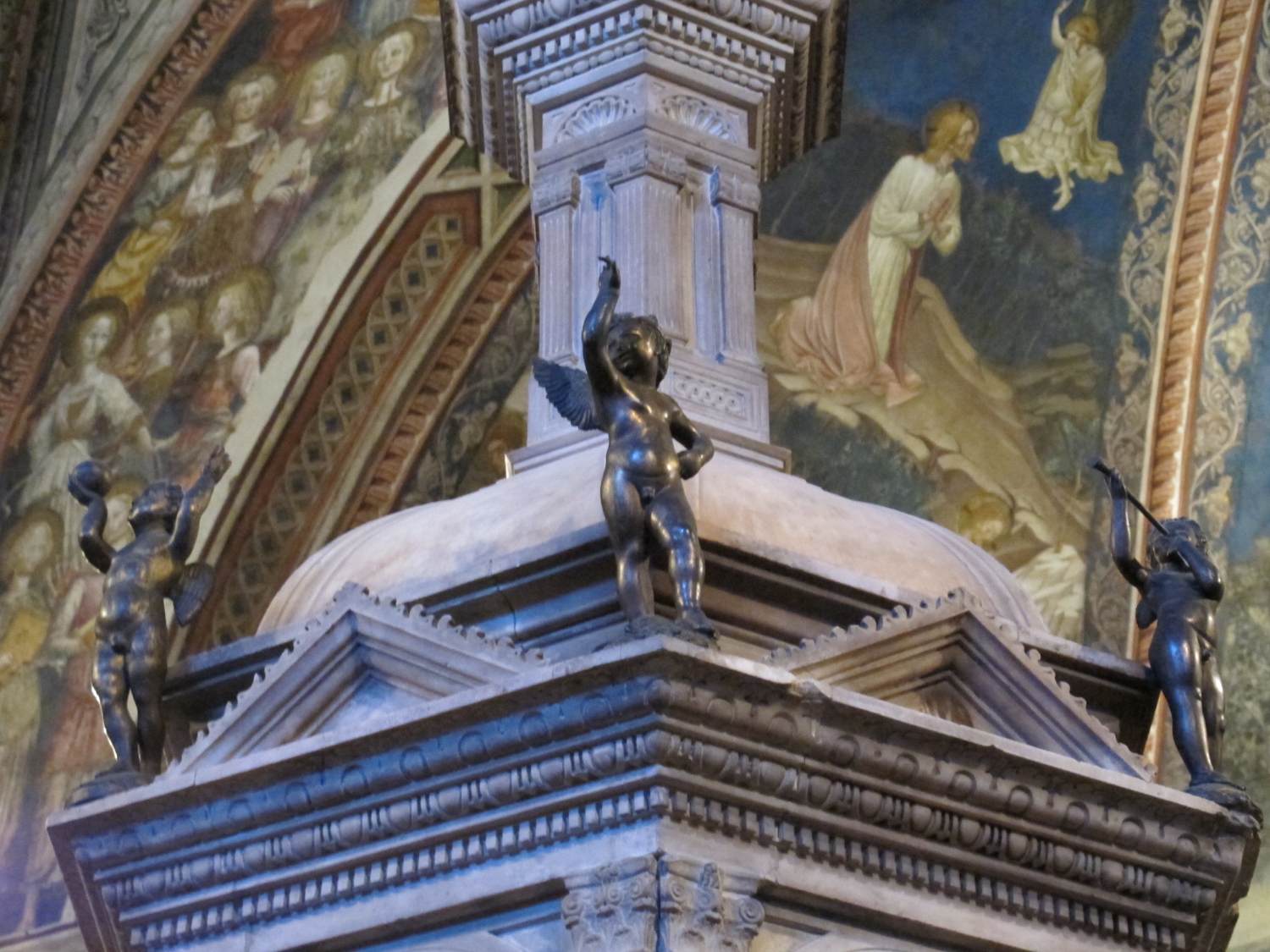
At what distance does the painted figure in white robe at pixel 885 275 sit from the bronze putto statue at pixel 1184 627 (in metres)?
5.78

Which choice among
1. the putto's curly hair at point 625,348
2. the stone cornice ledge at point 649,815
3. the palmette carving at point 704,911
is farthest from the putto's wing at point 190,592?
the palmette carving at point 704,911

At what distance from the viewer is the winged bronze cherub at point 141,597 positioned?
4320 millimetres

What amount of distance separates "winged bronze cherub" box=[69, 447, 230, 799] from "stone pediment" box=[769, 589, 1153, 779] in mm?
1086

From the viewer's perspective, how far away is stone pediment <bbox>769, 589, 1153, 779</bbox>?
4156mm

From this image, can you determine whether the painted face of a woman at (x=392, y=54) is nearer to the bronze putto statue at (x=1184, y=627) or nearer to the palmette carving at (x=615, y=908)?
the bronze putto statue at (x=1184, y=627)

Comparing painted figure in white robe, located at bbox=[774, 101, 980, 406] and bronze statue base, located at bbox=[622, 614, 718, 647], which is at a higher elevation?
painted figure in white robe, located at bbox=[774, 101, 980, 406]

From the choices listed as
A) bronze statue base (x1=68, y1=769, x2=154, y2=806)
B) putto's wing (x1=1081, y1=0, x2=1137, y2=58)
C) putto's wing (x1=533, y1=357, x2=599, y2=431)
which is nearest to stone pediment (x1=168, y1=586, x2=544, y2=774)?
bronze statue base (x1=68, y1=769, x2=154, y2=806)

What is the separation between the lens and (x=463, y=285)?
11.0 metres

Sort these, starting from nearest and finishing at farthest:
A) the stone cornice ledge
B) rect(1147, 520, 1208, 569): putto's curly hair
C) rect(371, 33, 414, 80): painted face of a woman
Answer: the stone cornice ledge → rect(1147, 520, 1208, 569): putto's curly hair → rect(371, 33, 414, 80): painted face of a woman

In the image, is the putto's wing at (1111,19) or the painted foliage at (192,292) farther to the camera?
the painted foliage at (192,292)

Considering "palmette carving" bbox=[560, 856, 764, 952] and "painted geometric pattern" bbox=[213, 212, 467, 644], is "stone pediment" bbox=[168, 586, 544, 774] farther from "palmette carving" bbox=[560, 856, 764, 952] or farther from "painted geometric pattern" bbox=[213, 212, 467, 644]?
"painted geometric pattern" bbox=[213, 212, 467, 644]

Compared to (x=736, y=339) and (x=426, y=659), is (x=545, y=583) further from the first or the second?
(x=736, y=339)

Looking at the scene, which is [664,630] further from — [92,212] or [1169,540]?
[92,212]

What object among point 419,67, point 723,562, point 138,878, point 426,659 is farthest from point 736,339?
point 419,67
